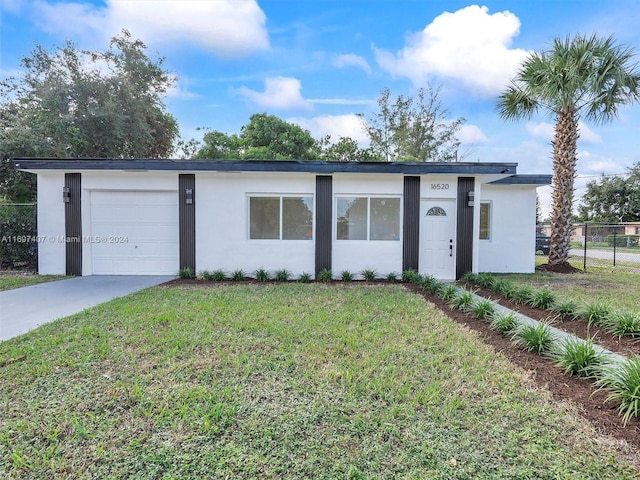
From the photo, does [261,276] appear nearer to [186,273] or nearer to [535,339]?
[186,273]

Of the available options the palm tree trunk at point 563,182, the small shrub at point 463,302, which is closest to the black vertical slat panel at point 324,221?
the small shrub at point 463,302

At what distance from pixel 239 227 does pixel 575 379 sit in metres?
7.75

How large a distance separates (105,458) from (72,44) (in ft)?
61.9

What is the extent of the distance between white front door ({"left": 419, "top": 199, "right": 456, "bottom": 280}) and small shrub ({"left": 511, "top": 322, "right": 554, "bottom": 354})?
4.92 meters

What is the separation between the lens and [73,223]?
8.95 meters

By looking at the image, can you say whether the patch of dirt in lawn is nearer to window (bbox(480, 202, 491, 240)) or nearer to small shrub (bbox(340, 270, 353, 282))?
small shrub (bbox(340, 270, 353, 282))

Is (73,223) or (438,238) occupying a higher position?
(73,223)

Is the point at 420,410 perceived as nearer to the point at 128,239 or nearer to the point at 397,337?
the point at 397,337

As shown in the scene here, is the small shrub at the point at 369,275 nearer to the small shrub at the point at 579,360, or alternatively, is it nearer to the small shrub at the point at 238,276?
the small shrub at the point at 238,276

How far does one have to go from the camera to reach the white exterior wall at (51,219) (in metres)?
8.90

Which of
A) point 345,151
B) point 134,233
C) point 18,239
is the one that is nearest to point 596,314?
point 134,233

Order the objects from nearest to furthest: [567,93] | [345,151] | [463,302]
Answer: [463,302], [567,93], [345,151]

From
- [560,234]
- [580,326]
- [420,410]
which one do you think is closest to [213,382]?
[420,410]

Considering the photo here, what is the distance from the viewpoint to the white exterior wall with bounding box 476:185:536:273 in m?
10.5
